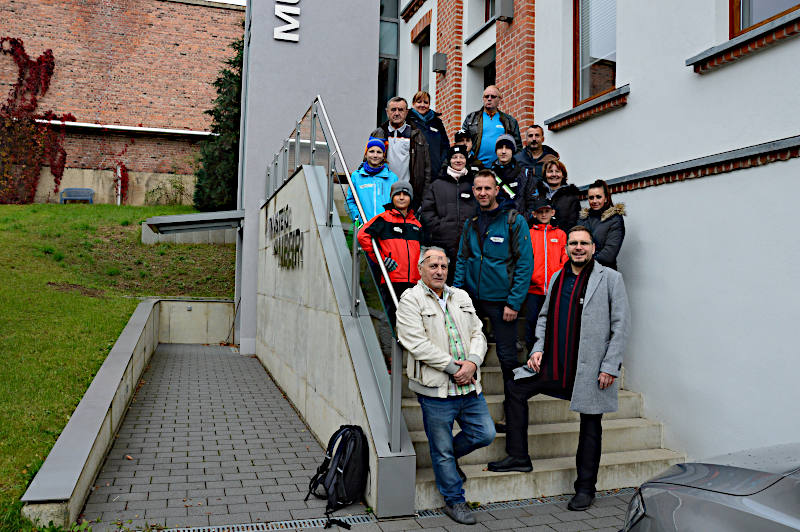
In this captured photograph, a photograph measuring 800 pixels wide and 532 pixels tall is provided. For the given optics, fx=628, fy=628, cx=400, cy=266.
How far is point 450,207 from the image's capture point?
576cm

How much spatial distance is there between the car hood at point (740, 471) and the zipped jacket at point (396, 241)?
290cm

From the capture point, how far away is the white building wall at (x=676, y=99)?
15.7ft

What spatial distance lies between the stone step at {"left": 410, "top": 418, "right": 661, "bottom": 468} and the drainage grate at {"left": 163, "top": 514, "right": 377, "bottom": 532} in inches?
27.8

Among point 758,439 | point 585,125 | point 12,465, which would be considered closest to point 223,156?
point 585,125

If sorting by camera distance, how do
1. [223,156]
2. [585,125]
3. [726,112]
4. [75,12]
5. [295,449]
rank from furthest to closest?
[75,12] → [223,156] → [585,125] → [295,449] → [726,112]

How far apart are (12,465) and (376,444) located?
2602mm

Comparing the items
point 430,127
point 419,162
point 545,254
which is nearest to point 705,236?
point 545,254

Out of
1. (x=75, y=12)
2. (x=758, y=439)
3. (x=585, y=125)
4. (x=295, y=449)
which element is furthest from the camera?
(x=75, y=12)

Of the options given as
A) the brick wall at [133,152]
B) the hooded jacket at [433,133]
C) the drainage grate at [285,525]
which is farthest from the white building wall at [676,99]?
the brick wall at [133,152]

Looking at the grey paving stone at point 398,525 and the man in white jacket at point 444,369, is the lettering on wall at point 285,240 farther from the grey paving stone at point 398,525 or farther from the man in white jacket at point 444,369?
the grey paving stone at point 398,525

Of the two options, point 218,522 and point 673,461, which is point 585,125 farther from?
point 218,522

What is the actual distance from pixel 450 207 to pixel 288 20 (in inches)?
399

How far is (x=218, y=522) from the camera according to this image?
435cm

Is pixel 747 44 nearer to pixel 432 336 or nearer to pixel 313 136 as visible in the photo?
pixel 432 336
